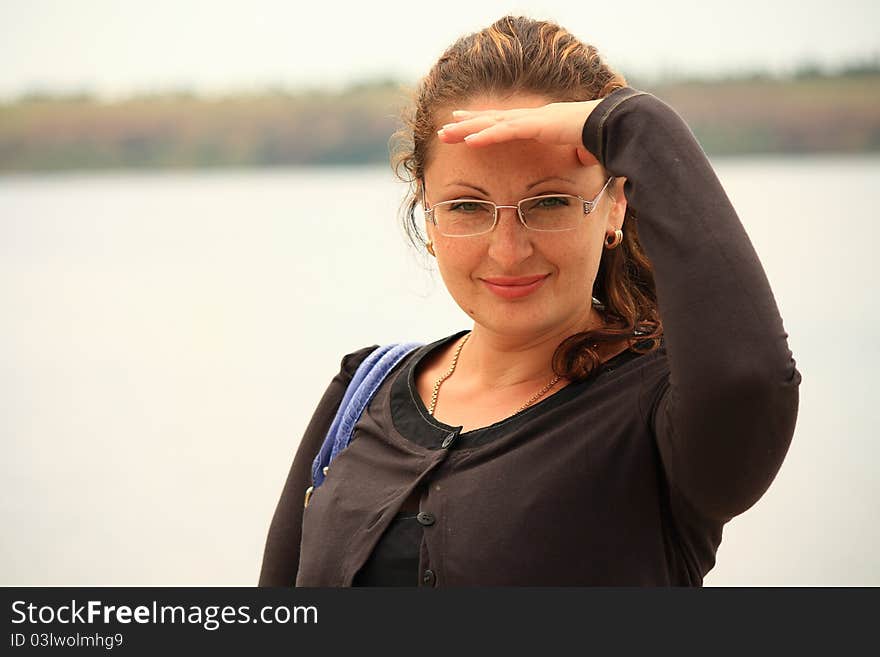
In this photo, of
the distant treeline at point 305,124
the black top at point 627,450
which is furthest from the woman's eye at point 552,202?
the distant treeline at point 305,124

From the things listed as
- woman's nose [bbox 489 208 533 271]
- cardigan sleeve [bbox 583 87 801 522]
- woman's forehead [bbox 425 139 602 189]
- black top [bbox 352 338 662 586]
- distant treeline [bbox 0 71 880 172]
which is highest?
distant treeline [bbox 0 71 880 172]

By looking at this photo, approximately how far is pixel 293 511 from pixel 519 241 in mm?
648

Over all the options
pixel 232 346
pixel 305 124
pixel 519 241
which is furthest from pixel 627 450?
pixel 305 124

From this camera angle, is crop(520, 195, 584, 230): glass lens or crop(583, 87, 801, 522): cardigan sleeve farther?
crop(520, 195, 584, 230): glass lens

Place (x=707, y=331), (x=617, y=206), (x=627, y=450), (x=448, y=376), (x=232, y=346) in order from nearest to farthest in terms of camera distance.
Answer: (x=707, y=331), (x=627, y=450), (x=617, y=206), (x=448, y=376), (x=232, y=346)

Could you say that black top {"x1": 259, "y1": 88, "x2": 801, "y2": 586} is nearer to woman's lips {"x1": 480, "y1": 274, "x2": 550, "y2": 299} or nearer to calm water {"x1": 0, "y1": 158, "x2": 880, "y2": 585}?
woman's lips {"x1": 480, "y1": 274, "x2": 550, "y2": 299}

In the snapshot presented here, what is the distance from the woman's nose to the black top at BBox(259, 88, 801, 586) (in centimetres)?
16

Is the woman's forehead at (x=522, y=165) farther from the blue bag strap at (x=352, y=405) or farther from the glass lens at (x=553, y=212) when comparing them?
the blue bag strap at (x=352, y=405)

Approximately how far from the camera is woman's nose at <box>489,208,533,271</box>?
61.5 inches

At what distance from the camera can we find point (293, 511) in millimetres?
1896

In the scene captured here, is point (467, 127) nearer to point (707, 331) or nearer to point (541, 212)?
point (541, 212)

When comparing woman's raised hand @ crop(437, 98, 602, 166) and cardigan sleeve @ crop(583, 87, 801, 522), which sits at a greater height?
woman's raised hand @ crop(437, 98, 602, 166)

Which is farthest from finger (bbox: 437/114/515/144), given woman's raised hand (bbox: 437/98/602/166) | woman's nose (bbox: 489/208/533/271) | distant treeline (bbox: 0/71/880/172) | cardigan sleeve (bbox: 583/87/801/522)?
distant treeline (bbox: 0/71/880/172)

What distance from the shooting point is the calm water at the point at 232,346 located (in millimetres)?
3756
